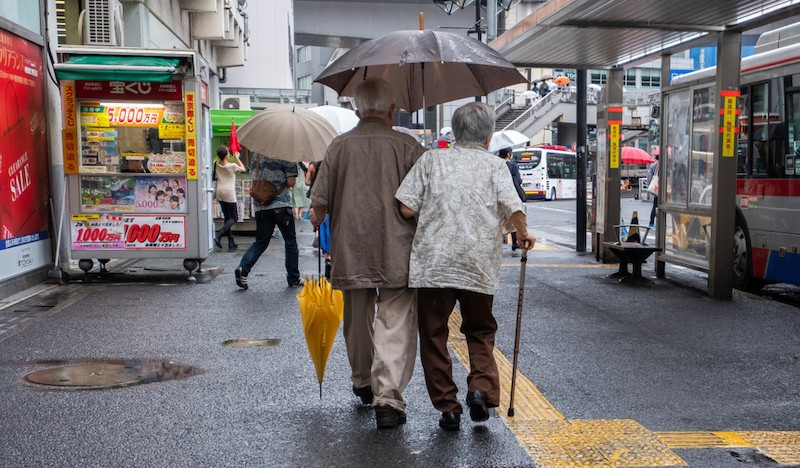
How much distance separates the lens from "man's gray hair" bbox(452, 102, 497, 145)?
4.62 m

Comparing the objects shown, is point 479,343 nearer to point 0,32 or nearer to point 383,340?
point 383,340

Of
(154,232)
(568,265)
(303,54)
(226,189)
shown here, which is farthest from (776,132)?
(303,54)

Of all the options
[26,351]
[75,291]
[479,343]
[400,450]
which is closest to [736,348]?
[479,343]

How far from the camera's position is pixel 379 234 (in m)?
4.70

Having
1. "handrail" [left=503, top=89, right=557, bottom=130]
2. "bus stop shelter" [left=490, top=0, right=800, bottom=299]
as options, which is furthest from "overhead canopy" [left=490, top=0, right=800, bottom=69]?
"handrail" [left=503, top=89, right=557, bottom=130]

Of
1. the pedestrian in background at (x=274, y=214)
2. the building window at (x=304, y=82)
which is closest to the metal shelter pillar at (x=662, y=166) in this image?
the pedestrian in background at (x=274, y=214)

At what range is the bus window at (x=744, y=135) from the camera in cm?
1048

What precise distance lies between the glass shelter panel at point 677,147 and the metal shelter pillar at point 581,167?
3.32 m

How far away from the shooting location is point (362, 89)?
16.0 ft

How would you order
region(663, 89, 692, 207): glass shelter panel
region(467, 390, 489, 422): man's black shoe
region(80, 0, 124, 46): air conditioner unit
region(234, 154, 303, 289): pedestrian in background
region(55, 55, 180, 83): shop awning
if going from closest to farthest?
region(467, 390, 489, 422): man's black shoe, region(234, 154, 303, 289): pedestrian in background, region(55, 55, 180, 83): shop awning, region(663, 89, 692, 207): glass shelter panel, region(80, 0, 124, 46): air conditioner unit

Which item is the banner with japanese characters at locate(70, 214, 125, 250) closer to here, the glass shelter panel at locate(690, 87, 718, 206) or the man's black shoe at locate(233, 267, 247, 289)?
the man's black shoe at locate(233, 267, 247, 289)

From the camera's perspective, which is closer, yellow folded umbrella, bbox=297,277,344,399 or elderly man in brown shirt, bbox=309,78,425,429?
elderly man in brown shirt, bbox=309,78,425,429

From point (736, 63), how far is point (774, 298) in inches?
108

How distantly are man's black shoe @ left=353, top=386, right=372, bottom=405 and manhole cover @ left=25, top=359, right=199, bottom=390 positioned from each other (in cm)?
137
